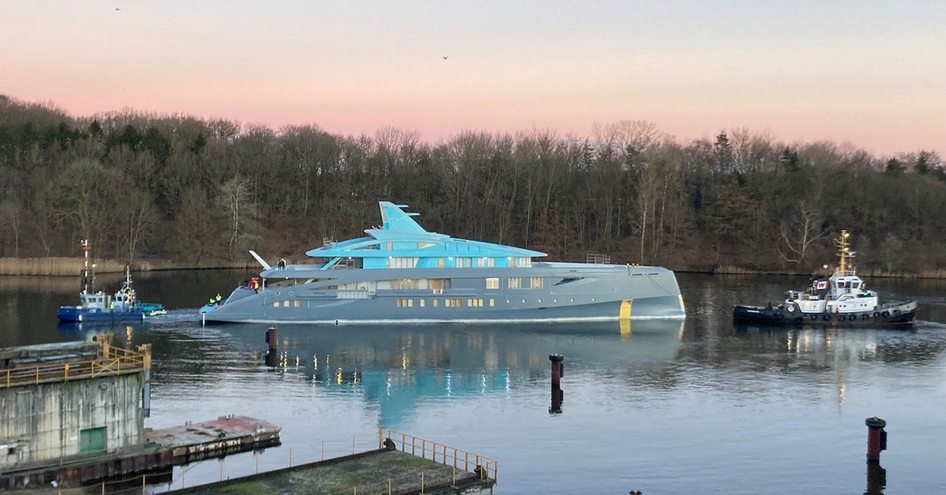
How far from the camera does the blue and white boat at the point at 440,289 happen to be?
175 ft

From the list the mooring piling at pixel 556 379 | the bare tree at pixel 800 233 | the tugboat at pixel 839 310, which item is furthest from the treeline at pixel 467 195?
the mooring piling at pixel 556 379

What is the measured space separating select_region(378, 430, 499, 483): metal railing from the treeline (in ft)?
223

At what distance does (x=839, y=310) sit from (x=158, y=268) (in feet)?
209

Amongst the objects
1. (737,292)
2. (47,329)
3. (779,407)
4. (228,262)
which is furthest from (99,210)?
(779,407)

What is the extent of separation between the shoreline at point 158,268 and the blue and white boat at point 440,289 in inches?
1235

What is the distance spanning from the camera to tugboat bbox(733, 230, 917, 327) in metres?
54.3

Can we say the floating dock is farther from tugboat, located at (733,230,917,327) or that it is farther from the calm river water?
tugboat, located at (733,230,917,327)

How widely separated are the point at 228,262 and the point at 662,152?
49.7 m

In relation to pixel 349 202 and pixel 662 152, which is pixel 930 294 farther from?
pixel 349 202

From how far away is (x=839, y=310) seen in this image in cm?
5531

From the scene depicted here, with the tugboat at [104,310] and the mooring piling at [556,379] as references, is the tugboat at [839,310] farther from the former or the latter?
the tugboat at [104,310]

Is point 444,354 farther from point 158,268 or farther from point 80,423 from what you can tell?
point 158,268

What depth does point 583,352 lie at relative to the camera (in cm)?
4506

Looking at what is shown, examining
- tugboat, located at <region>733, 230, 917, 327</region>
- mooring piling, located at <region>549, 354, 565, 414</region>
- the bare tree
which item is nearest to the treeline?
the bare tree
